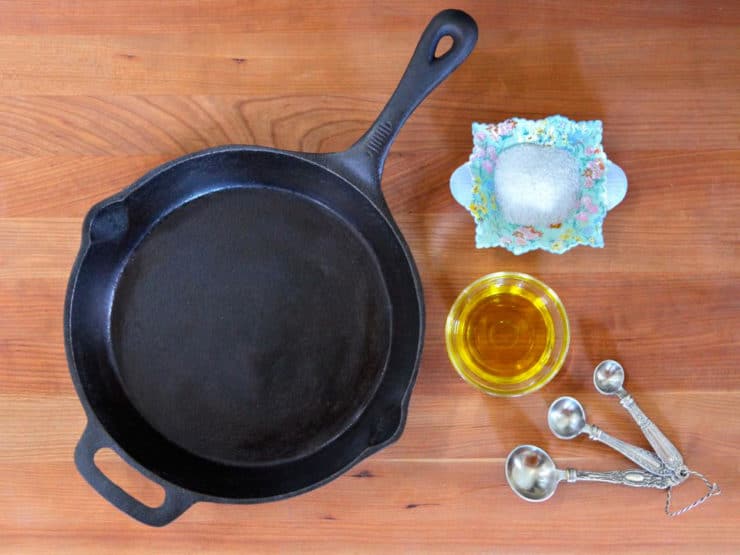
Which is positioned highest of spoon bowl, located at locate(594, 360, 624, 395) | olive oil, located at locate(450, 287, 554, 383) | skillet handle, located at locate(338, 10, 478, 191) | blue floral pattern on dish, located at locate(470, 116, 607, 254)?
skillet handle, located at locate(338, 10, 478, 191)

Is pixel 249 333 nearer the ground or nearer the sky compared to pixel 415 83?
nearer the ground

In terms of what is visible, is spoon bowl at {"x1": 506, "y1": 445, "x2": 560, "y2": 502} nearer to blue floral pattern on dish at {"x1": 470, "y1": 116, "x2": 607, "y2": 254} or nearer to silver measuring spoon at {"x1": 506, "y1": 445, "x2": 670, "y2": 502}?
silver measuring spoon at {"x1": 506, "y1": 445, "x2": 670, "y2": 502}

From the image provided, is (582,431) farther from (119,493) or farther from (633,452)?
(119,493)

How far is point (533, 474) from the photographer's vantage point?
701 millimetres

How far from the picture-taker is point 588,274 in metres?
0.72

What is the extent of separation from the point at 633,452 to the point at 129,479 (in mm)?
539

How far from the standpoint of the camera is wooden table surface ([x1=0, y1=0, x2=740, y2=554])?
2.36 ft

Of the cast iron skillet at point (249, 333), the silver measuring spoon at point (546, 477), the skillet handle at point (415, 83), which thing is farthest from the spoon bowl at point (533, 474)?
the skillet handle at point (415, 83)

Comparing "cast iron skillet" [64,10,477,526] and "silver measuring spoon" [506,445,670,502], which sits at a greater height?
"cast iron skillet" [64,10,477,526]

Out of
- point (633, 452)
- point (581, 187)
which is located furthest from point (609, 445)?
point (581, 187)

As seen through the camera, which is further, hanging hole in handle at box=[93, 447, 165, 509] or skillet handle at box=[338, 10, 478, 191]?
hanging hole in handle at box=[93, 447, 165, 509]

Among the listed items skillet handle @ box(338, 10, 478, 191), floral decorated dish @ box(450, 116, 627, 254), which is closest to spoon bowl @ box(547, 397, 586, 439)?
floral decorated dish @ box(450, 116, 627, 254)

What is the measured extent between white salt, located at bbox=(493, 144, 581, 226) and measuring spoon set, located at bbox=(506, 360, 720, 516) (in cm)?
17

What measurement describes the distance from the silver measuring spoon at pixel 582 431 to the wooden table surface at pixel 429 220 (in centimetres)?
2
